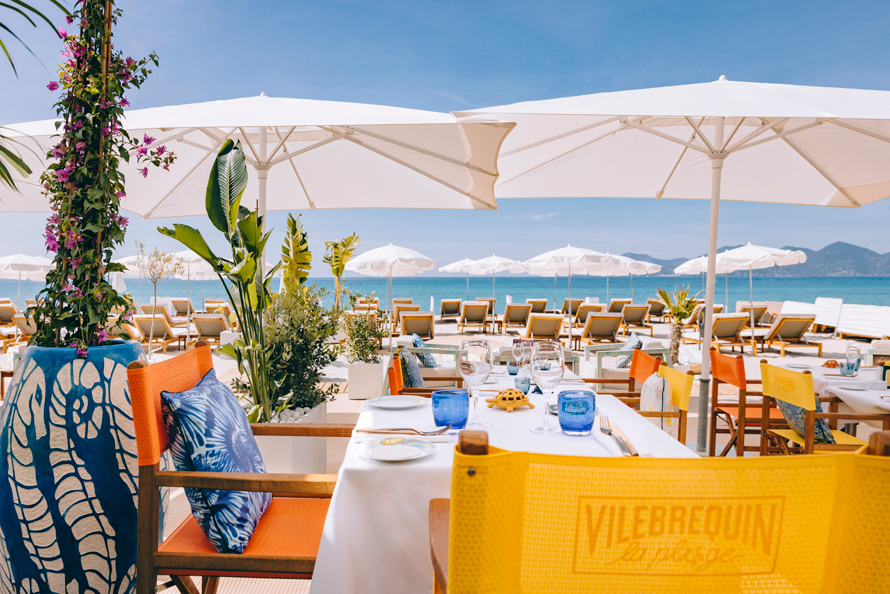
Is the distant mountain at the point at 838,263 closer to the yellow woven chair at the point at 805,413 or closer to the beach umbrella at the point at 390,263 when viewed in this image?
the beach umbrella at the point at 390,263

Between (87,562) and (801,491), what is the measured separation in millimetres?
2063

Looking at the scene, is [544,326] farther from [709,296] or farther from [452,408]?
[452,408]

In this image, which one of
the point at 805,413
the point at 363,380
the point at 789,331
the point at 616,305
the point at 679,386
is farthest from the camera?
the point at 616,305

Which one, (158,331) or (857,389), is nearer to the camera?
(857,389)

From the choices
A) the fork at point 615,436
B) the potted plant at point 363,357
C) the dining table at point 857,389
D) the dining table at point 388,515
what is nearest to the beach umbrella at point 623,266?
the potted plant at point 363,357

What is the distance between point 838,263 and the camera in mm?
88000

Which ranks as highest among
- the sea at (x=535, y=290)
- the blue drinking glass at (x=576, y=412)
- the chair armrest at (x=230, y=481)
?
the blue drinking glass at (x=576, y=412)

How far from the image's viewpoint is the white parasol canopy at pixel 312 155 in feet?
9.52

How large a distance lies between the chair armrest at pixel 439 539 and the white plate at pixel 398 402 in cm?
80

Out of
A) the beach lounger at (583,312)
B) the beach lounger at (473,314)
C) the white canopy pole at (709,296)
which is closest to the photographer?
the white canopy pole at (709,296)

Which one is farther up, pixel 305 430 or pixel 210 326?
pixel 305 430

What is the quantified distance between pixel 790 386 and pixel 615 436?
1.84 meters

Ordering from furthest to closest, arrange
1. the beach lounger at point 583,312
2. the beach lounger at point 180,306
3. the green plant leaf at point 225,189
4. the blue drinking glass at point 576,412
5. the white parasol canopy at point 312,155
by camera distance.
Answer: the beach lounger at point 180,306
the beach lounger at point 583,312
the green plant leaf at point 225,189
the white parasol canopy at point 312,155
the blue drinking glass at point 576,412

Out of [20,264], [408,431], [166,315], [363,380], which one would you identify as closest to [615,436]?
[408,431]
